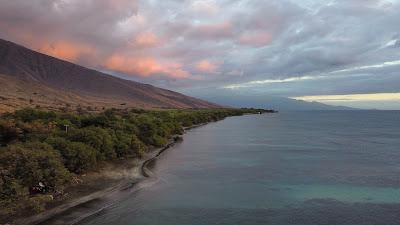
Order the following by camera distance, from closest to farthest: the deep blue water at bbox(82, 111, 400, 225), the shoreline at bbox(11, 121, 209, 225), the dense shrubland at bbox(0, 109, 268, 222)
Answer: the shoreline at bbox(11, 121, 209, 225) < the dense shrubland at bbox(0, 109, 268, 222) < the deep blue water at bbox(82, 111, 400, 225)

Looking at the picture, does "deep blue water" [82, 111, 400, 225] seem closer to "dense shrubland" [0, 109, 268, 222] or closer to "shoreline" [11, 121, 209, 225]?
"shoreline" [11, 121, 209, 225]

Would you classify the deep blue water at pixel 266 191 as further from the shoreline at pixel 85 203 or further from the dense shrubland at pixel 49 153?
the dense shrubland at pixel 49 153

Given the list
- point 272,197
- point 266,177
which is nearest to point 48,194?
point 272,197

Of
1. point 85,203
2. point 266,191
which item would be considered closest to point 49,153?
point 85,203

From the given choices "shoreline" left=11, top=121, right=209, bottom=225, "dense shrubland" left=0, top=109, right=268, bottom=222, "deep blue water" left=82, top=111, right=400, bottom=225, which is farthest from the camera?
"deep blue water" left=82, top=111, right=400, bottom=225

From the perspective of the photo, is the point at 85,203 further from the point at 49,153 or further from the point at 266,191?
the point at 266,191

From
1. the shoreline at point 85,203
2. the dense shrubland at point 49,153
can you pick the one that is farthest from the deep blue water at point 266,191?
the dense shrubland at point 49,153

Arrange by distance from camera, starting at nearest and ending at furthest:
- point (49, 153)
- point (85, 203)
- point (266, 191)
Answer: point (85, 203) → point (49, 153) → point (266, 191)

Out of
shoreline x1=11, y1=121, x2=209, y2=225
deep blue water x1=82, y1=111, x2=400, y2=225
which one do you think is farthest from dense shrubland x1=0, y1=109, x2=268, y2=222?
deep blue water x1=82, y1=111, x2=400, y2=225

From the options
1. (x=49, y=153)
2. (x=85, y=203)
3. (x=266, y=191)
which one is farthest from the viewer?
(x=266, y=191)

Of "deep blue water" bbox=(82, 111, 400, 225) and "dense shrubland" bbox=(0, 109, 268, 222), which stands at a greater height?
"dense shrubland" bbox=(0, 109, 268, 222)

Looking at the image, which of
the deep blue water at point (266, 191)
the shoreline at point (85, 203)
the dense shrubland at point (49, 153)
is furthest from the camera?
the deep blue water at point (266, 191)

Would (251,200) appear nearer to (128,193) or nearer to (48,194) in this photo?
(128,193)
